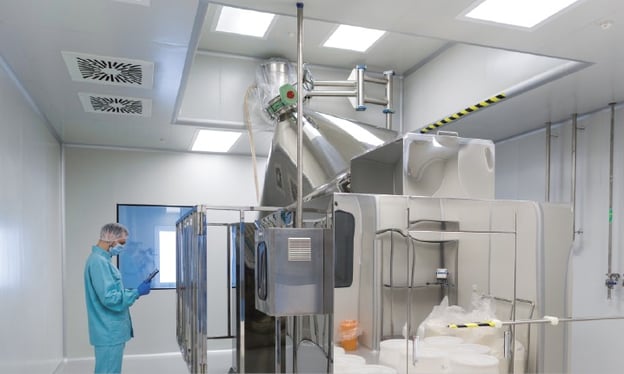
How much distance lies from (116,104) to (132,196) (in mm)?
1961

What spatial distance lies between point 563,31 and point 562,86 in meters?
0.89

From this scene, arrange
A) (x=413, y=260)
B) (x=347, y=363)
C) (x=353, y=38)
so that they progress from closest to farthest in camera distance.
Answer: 1. (x=347, y=363)
2. (x=413, y=260)
3. (x=353, y=38)

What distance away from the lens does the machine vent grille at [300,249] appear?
2.03 meters

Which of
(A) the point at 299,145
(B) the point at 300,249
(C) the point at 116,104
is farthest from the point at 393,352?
(C) the point at 116,104

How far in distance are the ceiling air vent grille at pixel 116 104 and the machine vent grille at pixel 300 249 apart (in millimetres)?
1885

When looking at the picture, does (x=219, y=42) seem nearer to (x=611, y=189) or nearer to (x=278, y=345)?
(x=278, y=345)

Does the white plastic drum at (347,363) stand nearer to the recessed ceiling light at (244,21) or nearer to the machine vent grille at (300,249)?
the machine vent grille at (300,249)

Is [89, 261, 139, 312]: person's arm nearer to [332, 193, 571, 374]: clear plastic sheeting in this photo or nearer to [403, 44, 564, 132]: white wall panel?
[332, 193, 571, 374]: clear plastic sheeting

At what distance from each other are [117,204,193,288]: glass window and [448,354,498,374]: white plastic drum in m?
3.83

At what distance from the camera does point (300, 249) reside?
203 cm

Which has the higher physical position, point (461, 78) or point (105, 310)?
point (461, 78)

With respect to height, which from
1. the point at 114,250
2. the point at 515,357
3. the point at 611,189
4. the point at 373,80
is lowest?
the point at 515,357

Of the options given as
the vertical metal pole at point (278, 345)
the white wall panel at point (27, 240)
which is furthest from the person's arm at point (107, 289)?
the vertical metal pole at point (278, 345)

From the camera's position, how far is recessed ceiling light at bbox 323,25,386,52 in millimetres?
3791
